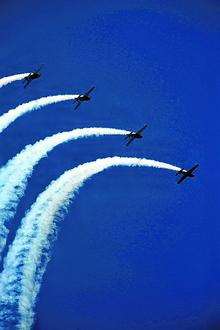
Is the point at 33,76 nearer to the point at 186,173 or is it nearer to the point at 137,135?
the point at 137,135

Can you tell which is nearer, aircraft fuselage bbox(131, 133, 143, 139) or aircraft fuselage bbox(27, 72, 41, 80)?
aircraft fuselage bbox(27, 72, 41, 80)

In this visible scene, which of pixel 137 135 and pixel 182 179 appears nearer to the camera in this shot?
pixel 137 135

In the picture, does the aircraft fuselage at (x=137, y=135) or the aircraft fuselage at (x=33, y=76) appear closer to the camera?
the aircraft fuselage at (x=33, y=76)

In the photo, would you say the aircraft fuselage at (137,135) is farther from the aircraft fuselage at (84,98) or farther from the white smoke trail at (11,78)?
the white smoke trail at (11,78)

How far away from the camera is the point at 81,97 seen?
84.1 ft

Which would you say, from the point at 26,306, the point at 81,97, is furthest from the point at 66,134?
the point at 26,306

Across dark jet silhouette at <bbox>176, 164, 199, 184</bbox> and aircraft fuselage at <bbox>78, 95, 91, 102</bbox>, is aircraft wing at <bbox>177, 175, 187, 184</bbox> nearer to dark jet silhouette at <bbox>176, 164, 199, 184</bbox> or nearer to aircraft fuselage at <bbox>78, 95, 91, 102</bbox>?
dark jet silhouette at <bbox>176, 164, 199, 184</bbox>

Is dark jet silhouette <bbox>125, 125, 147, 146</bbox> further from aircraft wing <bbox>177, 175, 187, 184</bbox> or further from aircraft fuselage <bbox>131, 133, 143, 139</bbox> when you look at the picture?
aircraft wing <bbox>177, 175, 187, 184</bbox>

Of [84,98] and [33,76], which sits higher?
[84,98]

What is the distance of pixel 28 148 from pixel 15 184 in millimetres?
1878

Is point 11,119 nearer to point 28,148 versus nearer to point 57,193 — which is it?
point 28,148

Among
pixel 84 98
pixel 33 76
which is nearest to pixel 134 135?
pixel 84 98

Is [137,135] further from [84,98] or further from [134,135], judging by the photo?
[84,98]

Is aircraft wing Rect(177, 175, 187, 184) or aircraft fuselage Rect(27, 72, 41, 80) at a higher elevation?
aircraft wing Rect(177, 175, 187, 184)
